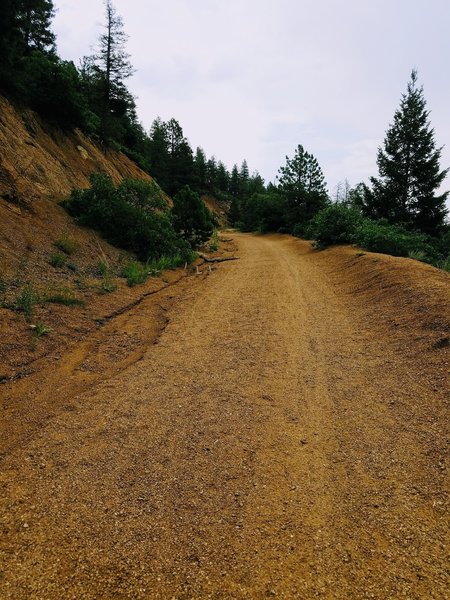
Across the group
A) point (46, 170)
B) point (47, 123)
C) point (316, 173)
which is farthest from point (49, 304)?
point (316, 173)

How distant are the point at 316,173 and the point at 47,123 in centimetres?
1964

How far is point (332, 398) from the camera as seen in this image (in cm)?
431

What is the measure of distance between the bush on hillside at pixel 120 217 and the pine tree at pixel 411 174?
1704 centimetres

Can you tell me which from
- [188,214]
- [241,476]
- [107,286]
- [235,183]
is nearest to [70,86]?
[188,214]

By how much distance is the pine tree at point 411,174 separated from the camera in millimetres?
22297

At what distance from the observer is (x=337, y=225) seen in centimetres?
1684

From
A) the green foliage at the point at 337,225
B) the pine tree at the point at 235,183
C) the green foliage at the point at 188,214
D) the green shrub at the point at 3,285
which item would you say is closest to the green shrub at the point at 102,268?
the green shrub at the point at 3,285

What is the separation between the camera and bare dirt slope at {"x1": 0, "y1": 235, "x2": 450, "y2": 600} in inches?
88.7

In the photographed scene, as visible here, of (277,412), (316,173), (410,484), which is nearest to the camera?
(410,484)

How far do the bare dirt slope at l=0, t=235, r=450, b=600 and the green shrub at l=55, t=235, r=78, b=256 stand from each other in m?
5.40

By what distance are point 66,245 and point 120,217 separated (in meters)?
2.82

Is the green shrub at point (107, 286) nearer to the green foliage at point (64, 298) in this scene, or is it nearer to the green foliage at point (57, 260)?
the green foliage at point (64, 298)

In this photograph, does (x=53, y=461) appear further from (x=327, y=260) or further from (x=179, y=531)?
(x=327, y=260)

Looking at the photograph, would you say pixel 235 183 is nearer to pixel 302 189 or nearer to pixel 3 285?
pixel 302 189
